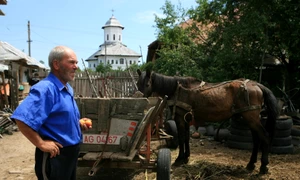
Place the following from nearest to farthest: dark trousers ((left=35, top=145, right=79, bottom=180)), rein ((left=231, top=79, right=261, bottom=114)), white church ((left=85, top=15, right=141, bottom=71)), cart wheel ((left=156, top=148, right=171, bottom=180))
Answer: dark trousers ((left=35, top=145, right=79, bottom=180)) < cart wheel ((left=156, top=148, right=171, bottom=180)) < rein ((left=231, top=79, right=261, bottom=114)) < white church ((left=85, top=15, right=141, bottom=71))

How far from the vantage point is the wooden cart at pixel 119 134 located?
402 centimetres

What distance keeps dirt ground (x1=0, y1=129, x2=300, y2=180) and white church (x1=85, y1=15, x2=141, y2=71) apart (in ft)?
262

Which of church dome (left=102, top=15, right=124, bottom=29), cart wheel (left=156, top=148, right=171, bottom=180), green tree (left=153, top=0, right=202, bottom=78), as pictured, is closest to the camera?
cart wheel (left=156, top=148, right=171, bottom=180)

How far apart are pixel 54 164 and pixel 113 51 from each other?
88916mm

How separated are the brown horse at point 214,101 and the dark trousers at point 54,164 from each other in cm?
334

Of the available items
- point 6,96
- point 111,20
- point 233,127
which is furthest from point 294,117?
point 111,20

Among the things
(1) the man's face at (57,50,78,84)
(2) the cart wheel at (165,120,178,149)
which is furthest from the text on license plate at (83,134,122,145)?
(2) the cart wheel at (165,120,178,149)

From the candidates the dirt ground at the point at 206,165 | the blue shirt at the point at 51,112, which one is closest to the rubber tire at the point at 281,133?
the dirt ground at the point at 206,165

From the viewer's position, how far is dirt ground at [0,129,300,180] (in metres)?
5.28

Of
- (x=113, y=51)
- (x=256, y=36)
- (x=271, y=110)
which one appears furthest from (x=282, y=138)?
(x=113, y=51)

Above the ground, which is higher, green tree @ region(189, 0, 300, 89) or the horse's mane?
green tree @ region(189, 0, 300, 89)

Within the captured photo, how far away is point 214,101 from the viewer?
5.75m

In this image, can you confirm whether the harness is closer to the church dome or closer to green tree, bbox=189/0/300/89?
green tree, bbox=189/0/300/89

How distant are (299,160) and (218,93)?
2347 millimetres
